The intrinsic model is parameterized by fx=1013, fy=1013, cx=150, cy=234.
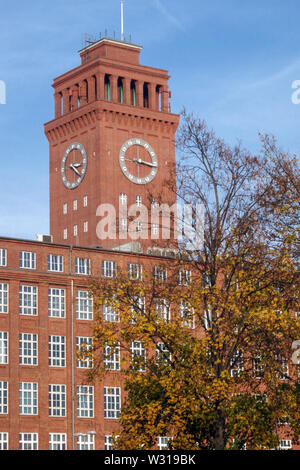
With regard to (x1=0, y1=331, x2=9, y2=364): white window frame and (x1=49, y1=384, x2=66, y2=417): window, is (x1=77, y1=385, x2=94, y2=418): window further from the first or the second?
(x1=0, y1=331, x2=9, y2=364): white window frame

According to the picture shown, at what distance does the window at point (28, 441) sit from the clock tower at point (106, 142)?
3004cm

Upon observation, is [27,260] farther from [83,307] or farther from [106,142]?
[106,142]

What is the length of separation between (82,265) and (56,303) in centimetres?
415

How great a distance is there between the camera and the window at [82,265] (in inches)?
3349

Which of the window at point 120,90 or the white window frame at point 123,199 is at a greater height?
the window at point 120,90

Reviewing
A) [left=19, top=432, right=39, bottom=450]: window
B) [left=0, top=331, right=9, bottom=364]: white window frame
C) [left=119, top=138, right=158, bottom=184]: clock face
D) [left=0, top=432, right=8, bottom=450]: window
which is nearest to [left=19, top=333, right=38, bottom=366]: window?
[left=0, top=331, right=9, bottom=364]: white window frame

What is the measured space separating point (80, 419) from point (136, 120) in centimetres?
4167

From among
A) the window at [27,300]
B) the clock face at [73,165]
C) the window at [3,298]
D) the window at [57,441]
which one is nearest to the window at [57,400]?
the window at [57,441]

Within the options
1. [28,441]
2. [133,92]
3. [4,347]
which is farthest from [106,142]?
[28,441]

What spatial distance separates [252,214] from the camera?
4275 centimetres

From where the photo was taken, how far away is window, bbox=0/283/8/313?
263ft

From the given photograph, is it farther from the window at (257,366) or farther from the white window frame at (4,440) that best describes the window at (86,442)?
the window at (257,366)

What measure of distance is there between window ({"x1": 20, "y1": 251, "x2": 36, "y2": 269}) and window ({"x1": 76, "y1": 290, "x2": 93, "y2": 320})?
487 centimetres

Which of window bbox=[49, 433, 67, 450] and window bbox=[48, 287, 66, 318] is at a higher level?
window bbox=[48, 287, 66, 318]
